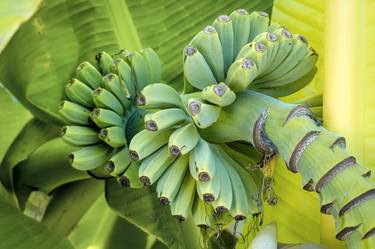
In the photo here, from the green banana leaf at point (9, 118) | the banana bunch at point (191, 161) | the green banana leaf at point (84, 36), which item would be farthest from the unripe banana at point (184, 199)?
the green banana leaf at point (9, 118)

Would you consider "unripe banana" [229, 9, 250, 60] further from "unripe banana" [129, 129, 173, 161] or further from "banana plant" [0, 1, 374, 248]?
"unripe banana" [129, 129, 173, 161]

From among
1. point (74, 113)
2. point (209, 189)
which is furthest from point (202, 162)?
point (74, 113)

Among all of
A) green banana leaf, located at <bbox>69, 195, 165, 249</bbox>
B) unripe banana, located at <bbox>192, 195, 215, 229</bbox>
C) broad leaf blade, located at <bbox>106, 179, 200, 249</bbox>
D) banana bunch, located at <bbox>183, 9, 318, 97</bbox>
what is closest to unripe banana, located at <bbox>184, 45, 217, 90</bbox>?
banana bunch, located at <bbox>183, 9, 318, 97</bbox>

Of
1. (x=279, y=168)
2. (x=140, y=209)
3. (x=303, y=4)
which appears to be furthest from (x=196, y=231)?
(x=303, y=4)

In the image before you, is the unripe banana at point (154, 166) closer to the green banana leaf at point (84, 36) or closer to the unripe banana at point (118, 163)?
the unripe banana at point (118, 163)

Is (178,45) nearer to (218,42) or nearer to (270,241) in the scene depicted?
(218,42)

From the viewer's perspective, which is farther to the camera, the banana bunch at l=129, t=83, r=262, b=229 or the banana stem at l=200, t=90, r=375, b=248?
the banana bunch at l=129, t=83, r=262, b=229
